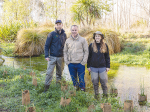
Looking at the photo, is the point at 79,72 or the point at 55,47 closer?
the point at 79,72

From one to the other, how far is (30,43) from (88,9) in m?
6.64

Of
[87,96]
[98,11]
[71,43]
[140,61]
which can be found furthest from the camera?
[98,11]

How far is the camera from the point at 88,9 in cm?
1452

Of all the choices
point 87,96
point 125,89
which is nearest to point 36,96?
point 87,96

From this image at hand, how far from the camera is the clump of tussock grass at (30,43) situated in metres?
10.8

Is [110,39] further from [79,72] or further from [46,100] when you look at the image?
[46,100]

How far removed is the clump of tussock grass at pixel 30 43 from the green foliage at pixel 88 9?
17.4 feet

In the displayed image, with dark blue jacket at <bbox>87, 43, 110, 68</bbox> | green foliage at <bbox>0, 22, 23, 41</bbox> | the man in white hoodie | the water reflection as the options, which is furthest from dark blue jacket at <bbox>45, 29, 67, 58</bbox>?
green foliage at <bbox>0, 22, 23, 41</bbox>

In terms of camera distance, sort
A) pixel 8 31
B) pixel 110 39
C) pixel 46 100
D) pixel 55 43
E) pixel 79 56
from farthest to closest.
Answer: pixel 8 31 → pixel 110 39 → pixel 55 43 → pixel 79 56 → pixel 46 100

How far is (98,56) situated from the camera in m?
3.48

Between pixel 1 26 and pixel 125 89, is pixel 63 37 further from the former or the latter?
pixel 1 26

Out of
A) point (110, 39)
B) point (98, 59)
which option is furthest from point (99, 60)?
point (110, 39)

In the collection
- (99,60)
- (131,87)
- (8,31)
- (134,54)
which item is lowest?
(131,87)

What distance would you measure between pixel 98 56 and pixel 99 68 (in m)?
0.27
